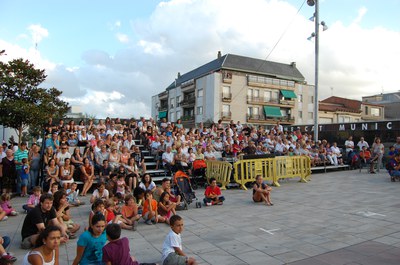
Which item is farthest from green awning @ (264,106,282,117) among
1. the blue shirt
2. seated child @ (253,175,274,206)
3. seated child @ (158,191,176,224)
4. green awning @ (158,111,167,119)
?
the blue shirt

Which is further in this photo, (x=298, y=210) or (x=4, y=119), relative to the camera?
(x=4, y=119)

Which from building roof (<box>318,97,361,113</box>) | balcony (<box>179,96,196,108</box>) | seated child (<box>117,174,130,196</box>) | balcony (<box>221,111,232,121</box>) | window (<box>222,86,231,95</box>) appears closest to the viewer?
seated child (<box>117,174,130,196</box>)

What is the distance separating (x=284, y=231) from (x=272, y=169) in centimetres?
624

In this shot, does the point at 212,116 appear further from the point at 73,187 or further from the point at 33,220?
the point at 33,220

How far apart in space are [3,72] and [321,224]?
17683mm

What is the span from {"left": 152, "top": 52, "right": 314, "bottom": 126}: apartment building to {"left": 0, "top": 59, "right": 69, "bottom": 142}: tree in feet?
111

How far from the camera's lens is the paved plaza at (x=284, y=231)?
4793 millimetres

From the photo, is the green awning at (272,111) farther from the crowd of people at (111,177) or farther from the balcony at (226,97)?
the crowd of people at (111,177)

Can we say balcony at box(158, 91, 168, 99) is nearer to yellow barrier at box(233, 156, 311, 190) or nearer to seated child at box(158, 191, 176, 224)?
yellow barrier at box(233, 156, 311, 190)

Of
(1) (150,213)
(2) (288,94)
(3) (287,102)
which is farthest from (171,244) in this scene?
(3) (287,102)

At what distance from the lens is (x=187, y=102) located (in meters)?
56.3

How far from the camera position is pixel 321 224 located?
6590mm

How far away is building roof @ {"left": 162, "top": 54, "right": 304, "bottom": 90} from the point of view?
52900 mm

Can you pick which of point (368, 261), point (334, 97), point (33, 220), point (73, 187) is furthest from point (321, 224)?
point (334, 97)
